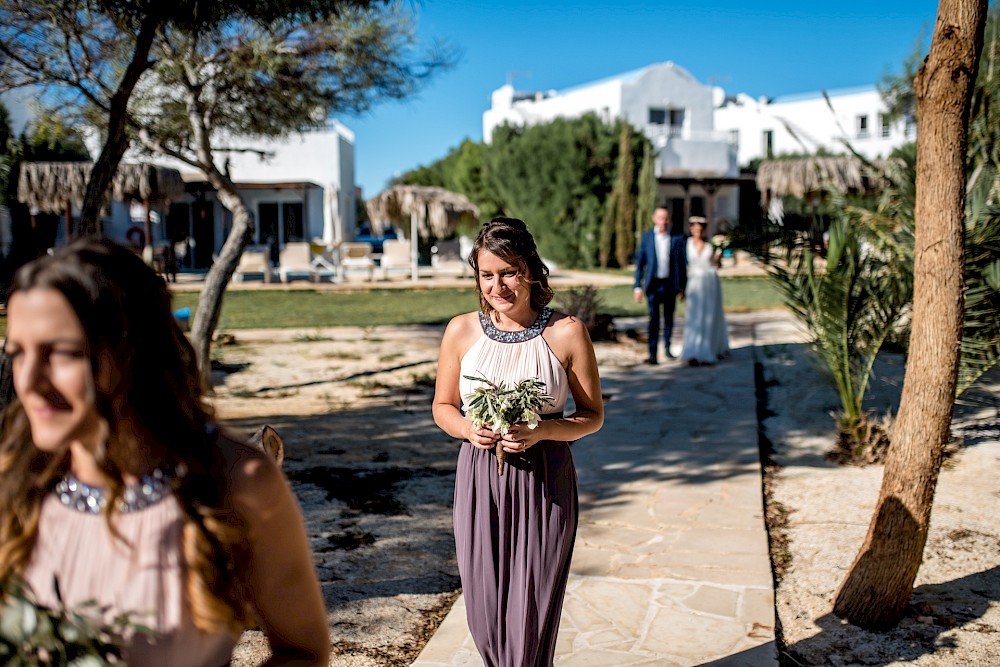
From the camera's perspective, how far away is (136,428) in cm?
141

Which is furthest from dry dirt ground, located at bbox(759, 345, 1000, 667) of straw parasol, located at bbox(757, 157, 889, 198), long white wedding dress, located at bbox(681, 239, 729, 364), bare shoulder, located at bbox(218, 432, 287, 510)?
straw parasol, located at bbox(757, 157, 889, 198)

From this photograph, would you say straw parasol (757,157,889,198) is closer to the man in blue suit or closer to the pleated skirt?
the man in blue suit

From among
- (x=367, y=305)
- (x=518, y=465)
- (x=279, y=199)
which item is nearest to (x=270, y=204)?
(x=279, y=199)

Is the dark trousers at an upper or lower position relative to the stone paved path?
upper

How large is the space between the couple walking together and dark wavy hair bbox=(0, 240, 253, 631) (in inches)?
398

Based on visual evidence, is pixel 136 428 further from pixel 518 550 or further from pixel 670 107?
pixel 670 107

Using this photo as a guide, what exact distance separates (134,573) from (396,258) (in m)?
26.6

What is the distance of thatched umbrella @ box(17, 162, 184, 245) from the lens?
22703mm

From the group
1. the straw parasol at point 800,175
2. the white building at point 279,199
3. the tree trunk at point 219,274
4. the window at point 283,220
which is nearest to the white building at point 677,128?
the straw parasol at point 800,175

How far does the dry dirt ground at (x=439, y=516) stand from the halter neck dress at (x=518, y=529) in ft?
3.36

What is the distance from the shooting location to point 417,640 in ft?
13.6

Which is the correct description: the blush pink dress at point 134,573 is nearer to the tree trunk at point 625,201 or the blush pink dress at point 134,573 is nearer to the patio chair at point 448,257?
the patio chair at point 448,257

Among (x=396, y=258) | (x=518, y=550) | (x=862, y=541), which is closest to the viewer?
(x=518, y=550)

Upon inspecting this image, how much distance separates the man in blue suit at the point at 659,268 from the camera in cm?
1139
